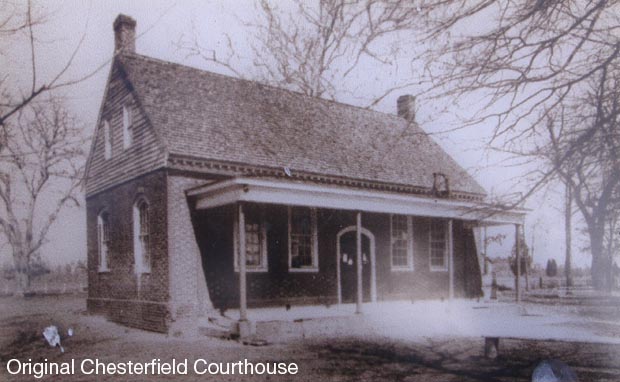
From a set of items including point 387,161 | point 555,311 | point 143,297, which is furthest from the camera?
point 387,161

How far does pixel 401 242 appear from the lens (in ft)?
63.6

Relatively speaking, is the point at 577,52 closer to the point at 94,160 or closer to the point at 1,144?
the point at 1,144

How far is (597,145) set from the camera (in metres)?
6.22

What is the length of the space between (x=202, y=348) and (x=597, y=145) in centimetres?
772

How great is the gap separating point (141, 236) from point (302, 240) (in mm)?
4359

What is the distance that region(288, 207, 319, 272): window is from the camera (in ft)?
53.5

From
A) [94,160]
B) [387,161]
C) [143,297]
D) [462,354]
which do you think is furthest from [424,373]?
[94,160]

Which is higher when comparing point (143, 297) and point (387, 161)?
point (387, 161)

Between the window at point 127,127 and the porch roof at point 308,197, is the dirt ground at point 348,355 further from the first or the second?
the window at point 127,127

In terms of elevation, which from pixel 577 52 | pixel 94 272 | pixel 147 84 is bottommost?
pixel 94 272

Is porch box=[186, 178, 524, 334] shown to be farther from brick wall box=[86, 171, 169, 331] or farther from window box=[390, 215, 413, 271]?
brick wall box=[86, 171, 169, 331]

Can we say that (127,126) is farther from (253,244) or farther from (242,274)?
(242,274)

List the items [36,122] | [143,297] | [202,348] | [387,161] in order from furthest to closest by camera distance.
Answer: [387,161] → [143,297] → [36,122] → [202,348]

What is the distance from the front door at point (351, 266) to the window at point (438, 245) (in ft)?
9.60
